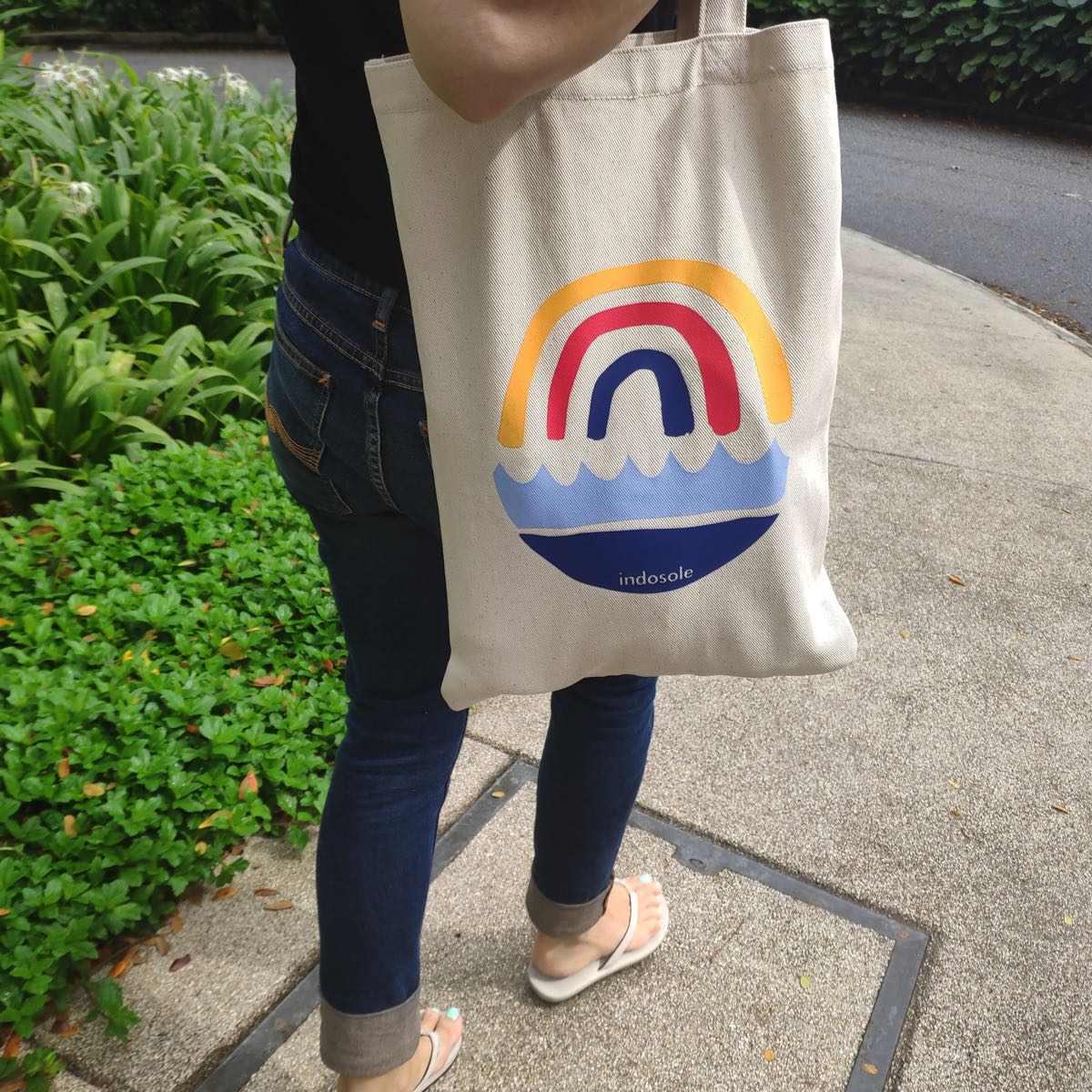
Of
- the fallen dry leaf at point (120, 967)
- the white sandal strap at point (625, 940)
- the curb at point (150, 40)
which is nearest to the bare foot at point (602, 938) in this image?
the white sandal strap at point (625, 940)

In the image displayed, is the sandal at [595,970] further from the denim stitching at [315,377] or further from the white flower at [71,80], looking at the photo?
the white flower at [71,80]

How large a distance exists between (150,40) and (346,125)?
1761cm

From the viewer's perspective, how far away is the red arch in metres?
0.94

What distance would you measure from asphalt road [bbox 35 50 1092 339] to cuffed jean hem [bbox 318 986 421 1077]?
5.76 meters

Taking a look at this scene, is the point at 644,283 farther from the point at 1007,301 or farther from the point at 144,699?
the point at 1007,301

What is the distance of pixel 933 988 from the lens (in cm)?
178

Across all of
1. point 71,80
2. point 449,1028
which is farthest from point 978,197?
point 449,1028

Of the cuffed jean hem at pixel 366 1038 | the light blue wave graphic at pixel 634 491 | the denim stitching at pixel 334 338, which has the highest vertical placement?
the denim stitching at pixel 334 338

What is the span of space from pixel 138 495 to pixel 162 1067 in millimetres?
1526

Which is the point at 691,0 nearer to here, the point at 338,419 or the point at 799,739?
the point at 338,419

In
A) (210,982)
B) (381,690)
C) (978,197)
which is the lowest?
(978,197)

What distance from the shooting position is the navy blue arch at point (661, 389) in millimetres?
949

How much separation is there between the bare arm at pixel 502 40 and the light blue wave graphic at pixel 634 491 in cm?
34

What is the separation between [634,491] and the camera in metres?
0.98
